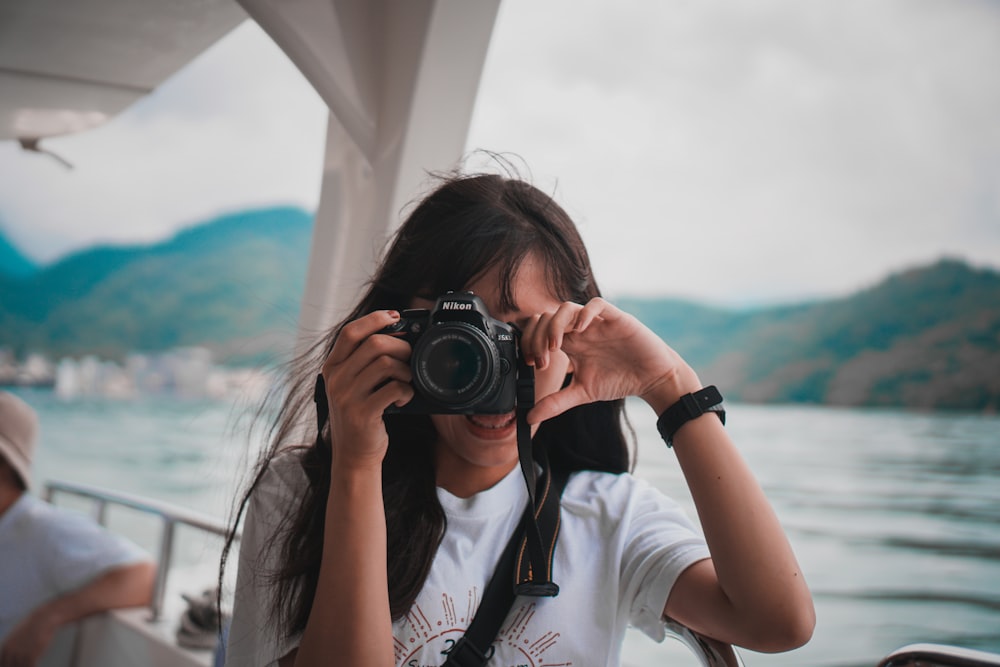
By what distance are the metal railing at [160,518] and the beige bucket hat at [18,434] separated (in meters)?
0.20

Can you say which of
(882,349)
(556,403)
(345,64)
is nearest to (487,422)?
(556,403)

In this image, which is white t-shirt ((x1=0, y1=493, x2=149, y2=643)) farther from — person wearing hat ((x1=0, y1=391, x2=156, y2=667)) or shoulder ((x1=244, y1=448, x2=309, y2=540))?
shoulder ((x1=244, y1=448, x2=309, y2=540))

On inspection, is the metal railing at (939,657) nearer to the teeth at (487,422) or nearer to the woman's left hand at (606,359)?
the woman's left hand at (606,359)

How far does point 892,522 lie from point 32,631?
569 cm

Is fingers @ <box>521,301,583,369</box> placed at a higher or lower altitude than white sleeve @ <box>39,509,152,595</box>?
higher

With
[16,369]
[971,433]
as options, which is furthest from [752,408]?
[16,369]

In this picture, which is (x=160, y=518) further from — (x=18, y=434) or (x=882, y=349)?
(x=882, y=349)

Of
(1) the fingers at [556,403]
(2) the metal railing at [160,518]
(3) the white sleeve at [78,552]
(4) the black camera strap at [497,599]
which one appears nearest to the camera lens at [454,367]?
(1) the fingers at [556,403]

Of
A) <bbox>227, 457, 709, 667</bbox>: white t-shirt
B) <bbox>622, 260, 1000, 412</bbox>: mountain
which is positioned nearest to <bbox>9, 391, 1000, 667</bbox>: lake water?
<bbox>622, 260, 1000, 412</bbox>: mountain

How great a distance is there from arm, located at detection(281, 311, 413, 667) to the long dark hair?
0.10m

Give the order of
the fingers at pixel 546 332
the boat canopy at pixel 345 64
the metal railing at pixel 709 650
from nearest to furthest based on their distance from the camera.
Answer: the metal railing at pixel 709 650 → the fingers at pixel 546 332 → the boat canopy at pixel 345 64

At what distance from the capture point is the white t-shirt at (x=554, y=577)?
942mm

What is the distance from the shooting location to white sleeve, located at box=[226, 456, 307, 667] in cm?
95

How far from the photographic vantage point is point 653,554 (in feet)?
3.15
